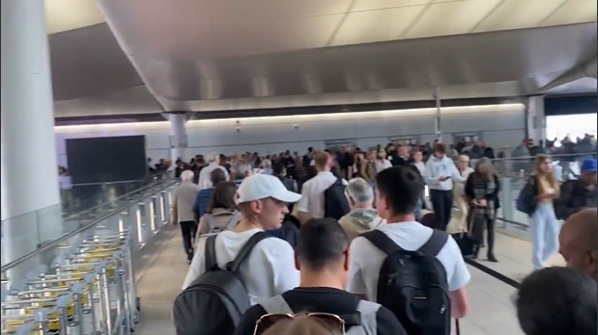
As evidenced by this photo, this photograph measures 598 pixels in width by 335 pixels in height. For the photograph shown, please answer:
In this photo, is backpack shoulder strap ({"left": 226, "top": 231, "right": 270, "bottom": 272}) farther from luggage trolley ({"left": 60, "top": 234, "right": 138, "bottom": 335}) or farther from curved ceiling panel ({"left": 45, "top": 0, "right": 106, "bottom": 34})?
curved ceiling panel ({"left": 45, "top": 0, "right": 106, "bottom": 34})

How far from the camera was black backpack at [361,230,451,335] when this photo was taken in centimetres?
281

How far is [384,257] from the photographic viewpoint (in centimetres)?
302

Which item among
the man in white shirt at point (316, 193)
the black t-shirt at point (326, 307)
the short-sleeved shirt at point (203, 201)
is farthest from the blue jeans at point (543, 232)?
the black t-shirt at point (326, 307)

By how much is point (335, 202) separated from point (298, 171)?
8484 mm

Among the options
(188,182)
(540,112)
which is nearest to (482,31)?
(188,182)

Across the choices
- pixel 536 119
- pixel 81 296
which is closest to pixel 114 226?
pixel 81 296

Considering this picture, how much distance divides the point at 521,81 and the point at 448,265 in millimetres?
30912

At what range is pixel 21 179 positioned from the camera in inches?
307

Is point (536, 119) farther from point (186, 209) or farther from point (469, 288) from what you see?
point (469, 288)

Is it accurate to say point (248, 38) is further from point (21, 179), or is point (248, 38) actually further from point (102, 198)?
point (21, 179)

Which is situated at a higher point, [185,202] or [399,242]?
[399,242]

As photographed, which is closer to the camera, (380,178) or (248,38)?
(380,178)

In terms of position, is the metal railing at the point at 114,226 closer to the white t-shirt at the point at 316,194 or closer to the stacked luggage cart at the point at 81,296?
the stacked luggage cart at the point at 81,296

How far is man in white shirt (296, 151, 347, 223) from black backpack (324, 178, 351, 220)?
0.18 ft
